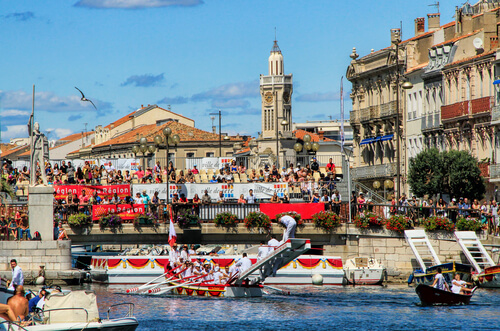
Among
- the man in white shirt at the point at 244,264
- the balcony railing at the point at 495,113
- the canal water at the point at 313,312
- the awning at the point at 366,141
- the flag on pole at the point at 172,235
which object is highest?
the awning at the point at 366,141

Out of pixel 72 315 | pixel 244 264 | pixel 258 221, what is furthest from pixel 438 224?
pixel 72 315

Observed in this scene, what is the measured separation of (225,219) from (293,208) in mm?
3477

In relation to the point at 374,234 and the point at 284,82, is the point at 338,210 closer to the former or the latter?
the point at 374,234

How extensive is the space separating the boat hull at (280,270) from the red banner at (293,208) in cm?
220

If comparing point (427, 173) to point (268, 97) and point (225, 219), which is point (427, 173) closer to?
point (225, 219)

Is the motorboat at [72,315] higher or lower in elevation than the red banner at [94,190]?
lower

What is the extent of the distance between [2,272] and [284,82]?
10463cm

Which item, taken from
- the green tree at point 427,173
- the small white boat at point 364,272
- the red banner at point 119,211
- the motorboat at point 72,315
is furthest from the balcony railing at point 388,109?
the motorboat at point 72,315

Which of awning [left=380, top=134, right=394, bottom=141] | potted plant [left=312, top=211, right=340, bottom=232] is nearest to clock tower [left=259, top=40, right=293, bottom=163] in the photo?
awning [left=380, top=134, right=394, bottom=141]

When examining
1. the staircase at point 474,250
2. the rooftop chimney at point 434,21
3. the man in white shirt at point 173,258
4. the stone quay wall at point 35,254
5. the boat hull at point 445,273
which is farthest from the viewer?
the rooftop chimney at point 434,21

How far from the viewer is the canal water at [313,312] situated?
40.8m

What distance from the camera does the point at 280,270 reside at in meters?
57.0

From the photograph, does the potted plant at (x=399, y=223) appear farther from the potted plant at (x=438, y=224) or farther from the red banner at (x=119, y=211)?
the red banner at (x=119, y=211)

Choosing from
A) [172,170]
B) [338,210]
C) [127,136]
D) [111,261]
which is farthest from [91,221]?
[127,136]
